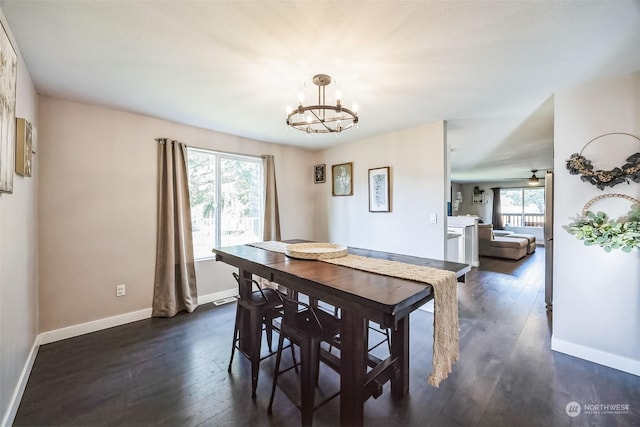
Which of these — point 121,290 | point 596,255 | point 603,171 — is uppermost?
point 603,171

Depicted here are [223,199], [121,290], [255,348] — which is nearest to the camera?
[255,348]

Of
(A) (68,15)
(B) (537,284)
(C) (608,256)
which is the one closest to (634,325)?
(C) (608,256)

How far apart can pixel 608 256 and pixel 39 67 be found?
15.3ft

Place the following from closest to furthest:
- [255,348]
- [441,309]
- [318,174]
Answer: [441,309] → [255,348] → [318,174]

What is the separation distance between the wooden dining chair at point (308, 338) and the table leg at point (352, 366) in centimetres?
17

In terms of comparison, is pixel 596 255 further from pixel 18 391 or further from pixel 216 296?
pixel 18 391

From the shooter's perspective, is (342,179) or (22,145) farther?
(342,179)

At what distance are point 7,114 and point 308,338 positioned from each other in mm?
2078

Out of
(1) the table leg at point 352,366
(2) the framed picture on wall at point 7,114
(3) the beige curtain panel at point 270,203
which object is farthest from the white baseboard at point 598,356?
(2) the framed picture on wall at point 7,114

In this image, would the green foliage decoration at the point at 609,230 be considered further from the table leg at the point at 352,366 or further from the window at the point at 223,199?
the window at the point at 223,199

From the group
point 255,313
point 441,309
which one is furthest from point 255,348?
point 441,309

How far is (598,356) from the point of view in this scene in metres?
2.15

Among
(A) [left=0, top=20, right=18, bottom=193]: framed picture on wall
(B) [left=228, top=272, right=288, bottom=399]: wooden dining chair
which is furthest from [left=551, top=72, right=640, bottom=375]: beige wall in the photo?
(A) [left=0, top=20, right=18, bottom=193]: framed picture on wall

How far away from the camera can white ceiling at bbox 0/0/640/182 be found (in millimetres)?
1405
